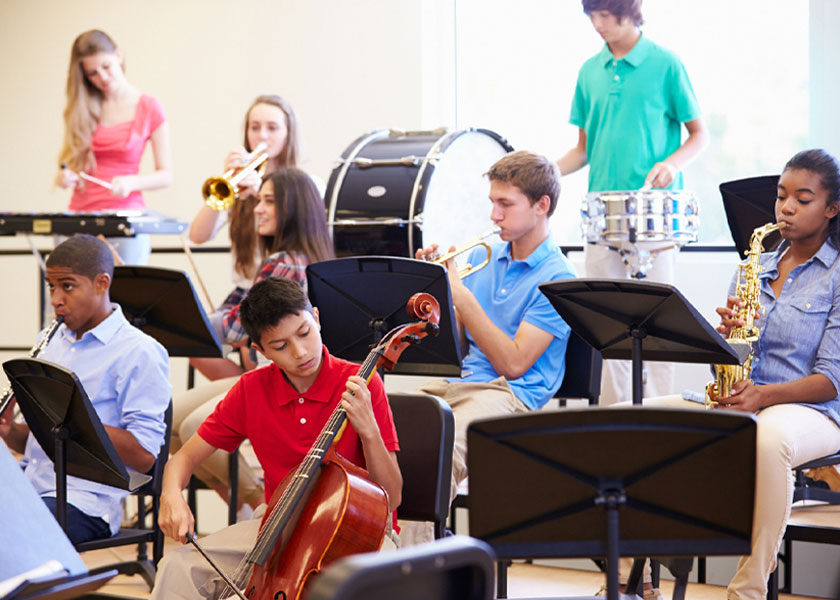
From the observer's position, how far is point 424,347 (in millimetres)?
3031

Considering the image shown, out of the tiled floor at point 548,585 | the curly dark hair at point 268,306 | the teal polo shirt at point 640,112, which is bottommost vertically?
the tiled floor at point 548,585

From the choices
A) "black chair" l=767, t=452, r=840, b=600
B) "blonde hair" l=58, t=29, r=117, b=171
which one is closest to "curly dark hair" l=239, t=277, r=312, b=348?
"black chair" l=767, t=452, r=840, b=600

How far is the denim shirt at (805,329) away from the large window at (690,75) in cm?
171

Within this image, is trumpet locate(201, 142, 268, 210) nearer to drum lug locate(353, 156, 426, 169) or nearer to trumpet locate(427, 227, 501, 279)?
drum lug locate(353, 156, 426, 169)

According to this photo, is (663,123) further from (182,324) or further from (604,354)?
(182,324)

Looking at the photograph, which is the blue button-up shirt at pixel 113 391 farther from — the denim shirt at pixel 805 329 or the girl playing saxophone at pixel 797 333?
the denim shirt at pixel 805 329

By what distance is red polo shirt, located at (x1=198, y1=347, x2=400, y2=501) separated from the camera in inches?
95.2

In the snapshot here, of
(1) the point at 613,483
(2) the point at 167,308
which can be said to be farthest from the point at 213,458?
(1) the point at 613,483

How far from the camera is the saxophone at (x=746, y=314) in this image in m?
2.94

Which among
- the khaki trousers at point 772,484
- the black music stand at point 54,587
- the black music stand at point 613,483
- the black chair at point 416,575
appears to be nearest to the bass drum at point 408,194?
the khaki trousers at point 772,484

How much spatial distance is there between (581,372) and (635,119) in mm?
1165

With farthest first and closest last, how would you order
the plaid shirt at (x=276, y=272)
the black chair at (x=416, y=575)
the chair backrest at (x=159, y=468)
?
1. the plaid shirt at (x=276, y=272)
2. the chair backrest at (x=159, y=468)
3. the black chair at (x=416, y=575)

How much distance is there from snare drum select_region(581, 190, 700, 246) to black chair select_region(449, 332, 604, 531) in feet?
1.26

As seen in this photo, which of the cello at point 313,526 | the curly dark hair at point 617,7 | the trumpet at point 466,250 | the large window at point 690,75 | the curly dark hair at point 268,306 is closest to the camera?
the cello at point 313,526
